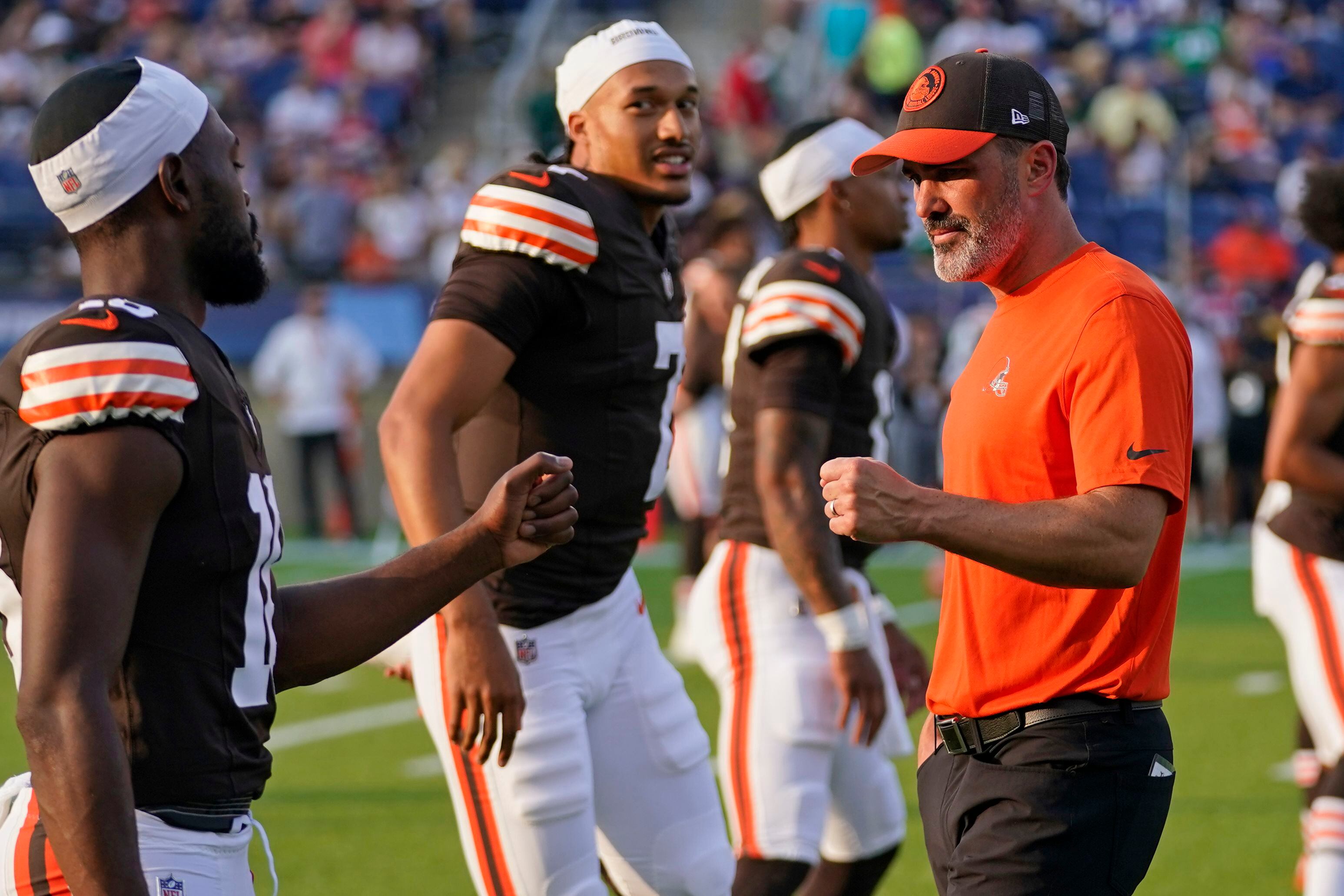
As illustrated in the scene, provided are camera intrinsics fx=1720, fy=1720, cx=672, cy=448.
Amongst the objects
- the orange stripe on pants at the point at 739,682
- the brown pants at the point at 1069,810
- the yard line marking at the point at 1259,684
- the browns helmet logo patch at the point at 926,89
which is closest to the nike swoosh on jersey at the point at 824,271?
the orange stripe on pants at the point at 739,682

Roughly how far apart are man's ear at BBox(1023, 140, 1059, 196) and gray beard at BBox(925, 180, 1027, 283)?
33mm

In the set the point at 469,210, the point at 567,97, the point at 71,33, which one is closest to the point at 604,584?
the point at 469,210

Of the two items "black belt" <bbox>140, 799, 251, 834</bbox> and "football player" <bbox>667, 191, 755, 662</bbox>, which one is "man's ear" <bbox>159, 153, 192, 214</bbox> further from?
"football player" <bbox>667, 191, 755, 662</bbox>

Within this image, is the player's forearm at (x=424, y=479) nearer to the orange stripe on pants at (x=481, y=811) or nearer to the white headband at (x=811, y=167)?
the orange stripe on pants at (x=481, y=811)

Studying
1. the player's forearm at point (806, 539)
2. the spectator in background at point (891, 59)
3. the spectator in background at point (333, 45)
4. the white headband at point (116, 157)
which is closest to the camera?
the white headband at point (116, 157)

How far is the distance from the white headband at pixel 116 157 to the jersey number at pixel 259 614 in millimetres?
461

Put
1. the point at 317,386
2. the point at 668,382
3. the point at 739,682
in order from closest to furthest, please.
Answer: the point at 668,382
the point at 739,682
the point at 317,386

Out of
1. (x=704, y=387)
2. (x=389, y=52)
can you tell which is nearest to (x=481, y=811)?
(x=704, y=387)

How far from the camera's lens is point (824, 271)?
14.7 feet

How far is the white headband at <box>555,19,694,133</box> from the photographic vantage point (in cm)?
407

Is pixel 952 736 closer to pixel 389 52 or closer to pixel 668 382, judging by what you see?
pixel 668 382

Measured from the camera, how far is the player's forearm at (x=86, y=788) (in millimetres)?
2211

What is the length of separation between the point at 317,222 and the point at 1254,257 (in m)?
9.14

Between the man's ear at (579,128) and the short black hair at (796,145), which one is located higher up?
the man's ear at (579,128)
